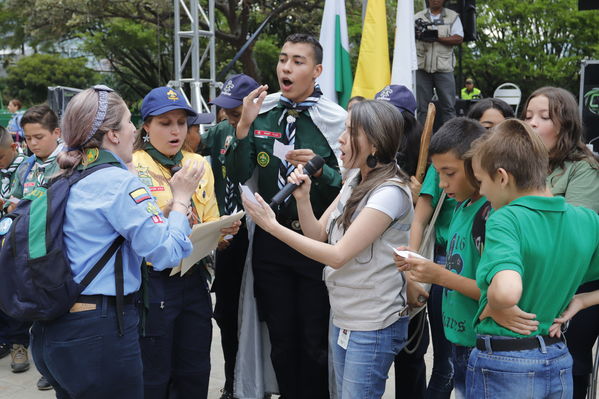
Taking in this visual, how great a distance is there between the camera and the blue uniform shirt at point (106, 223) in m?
2.30

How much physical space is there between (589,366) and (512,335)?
125 centimetres

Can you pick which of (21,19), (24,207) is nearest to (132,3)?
(21,19)

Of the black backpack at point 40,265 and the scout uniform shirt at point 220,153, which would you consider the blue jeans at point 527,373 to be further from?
the scout uniform shirt at point 220,153

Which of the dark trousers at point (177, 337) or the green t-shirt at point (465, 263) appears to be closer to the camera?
the green t-shirt at point (465, 263)

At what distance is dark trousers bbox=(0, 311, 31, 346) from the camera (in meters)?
5.01

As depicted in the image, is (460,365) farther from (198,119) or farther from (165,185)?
(198,119)

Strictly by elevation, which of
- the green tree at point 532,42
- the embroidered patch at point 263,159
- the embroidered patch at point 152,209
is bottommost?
the embroidered patch at point 152,209

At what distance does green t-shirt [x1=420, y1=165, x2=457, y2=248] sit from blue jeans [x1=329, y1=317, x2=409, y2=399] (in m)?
0.56

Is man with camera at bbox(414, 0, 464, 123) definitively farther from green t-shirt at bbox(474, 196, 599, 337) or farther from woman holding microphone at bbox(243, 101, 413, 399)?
green t-shirt at bbox(474, 196, 599, 337)

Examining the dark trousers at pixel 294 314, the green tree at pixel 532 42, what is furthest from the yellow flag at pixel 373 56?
the green tree at pixel 532 42

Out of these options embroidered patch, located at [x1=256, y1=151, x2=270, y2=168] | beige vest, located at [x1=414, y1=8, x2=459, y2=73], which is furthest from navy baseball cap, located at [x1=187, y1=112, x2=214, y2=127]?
beige vest, located at [x1=414, y1=8, x2=459, y2=73]

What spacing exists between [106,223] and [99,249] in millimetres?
95

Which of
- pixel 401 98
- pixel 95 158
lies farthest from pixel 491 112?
pixel 95 158

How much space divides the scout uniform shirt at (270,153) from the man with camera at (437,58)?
4105 millimetres
